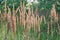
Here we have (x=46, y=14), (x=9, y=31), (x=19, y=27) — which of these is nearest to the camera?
(x=9, y=31)

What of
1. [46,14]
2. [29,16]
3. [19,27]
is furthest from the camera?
[46,14]

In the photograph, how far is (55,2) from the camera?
5.41m

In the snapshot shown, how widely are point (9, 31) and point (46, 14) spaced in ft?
3.73

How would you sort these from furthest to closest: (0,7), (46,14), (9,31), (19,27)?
1. (0,7)
2. (46,14)
3. (19,27)
4. (9,31)

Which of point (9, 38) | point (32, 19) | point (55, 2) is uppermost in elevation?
point (55, 2)

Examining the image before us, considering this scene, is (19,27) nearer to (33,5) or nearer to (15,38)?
(15,38)

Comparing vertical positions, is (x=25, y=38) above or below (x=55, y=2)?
below

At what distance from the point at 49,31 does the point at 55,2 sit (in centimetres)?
71

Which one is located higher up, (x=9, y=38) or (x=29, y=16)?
(x=29, y=16)

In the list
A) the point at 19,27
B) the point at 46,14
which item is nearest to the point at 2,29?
the point at 19,27

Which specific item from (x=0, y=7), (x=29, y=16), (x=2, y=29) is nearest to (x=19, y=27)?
(x=2, y=29)

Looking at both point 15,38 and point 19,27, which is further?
point 19,27

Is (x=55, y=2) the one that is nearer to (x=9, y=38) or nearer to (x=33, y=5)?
(x=33, y=5)

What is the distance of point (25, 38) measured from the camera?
15.1ft
